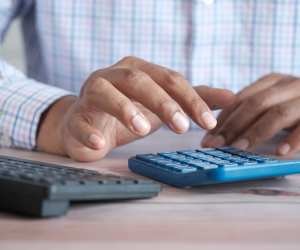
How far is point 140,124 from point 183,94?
65 millimetres

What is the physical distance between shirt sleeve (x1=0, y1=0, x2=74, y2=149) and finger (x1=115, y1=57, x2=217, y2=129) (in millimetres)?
189

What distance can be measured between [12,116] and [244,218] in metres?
0.51

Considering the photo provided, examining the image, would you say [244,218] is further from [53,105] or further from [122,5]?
[122,5]

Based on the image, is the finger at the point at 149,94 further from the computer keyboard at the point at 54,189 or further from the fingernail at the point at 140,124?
the computer keyboard at the point at 54,189

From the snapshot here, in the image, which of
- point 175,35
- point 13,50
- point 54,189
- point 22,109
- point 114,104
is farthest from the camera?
point 13,50

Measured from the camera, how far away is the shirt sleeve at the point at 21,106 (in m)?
0.85

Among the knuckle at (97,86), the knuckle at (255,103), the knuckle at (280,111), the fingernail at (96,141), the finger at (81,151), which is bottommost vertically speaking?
the finger at (81,151)

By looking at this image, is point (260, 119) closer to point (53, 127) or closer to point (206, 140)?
point (206, 140)

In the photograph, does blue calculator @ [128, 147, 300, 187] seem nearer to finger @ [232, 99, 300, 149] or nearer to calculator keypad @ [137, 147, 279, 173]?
calculator keypad @ [137, 147, 279, 173]

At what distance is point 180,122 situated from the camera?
0.64 m

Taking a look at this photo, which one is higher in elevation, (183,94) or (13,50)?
(183,94)

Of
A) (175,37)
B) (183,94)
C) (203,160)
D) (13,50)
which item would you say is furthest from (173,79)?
(13,50)

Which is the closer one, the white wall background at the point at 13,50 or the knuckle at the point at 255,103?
the knuckle at the point at 255,103

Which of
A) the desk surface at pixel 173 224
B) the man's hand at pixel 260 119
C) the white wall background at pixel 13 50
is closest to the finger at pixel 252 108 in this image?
the man's hand at pixel 260 119
